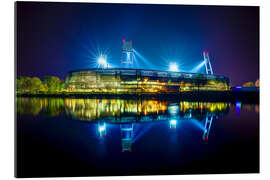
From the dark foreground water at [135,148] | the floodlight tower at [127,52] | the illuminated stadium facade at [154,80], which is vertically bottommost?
the dark foreground water at [135,148]

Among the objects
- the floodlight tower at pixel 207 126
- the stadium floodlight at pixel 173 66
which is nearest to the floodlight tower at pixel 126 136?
the floodlight tower at pixel 207 126

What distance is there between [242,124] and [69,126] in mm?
5616

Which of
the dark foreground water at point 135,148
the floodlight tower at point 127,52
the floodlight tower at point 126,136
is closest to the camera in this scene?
the dark foreground water at point 135,148

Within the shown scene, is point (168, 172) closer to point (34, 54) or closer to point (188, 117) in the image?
point (188, 117)

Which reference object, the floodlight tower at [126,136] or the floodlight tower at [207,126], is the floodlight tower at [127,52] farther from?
the floodlight tower at [207,126]

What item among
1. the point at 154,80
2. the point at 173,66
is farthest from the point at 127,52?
the point at 154,80

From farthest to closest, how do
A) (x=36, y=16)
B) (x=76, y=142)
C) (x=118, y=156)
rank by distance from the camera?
(x=36, y=16)
(x=76, y=142)
(x=118, y=156)

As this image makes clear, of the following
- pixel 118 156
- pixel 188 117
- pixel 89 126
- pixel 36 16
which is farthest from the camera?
pixel 188 117

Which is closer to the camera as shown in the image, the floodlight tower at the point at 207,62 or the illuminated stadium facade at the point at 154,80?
the floodlight tower at the point at 207,62

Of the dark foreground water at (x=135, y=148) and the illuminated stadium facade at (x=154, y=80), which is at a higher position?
the illuminated stadium facade at (x=154, y=80)

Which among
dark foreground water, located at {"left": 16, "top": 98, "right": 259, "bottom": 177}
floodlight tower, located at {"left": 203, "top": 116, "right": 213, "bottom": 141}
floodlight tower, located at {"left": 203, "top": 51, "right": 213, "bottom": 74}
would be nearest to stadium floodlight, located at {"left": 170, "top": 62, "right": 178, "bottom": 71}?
floodlight tower, located at {"left": 203, "top": 51, "right": 213, "bottom": 74}

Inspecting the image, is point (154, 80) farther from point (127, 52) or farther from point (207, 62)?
point (127, 52)
